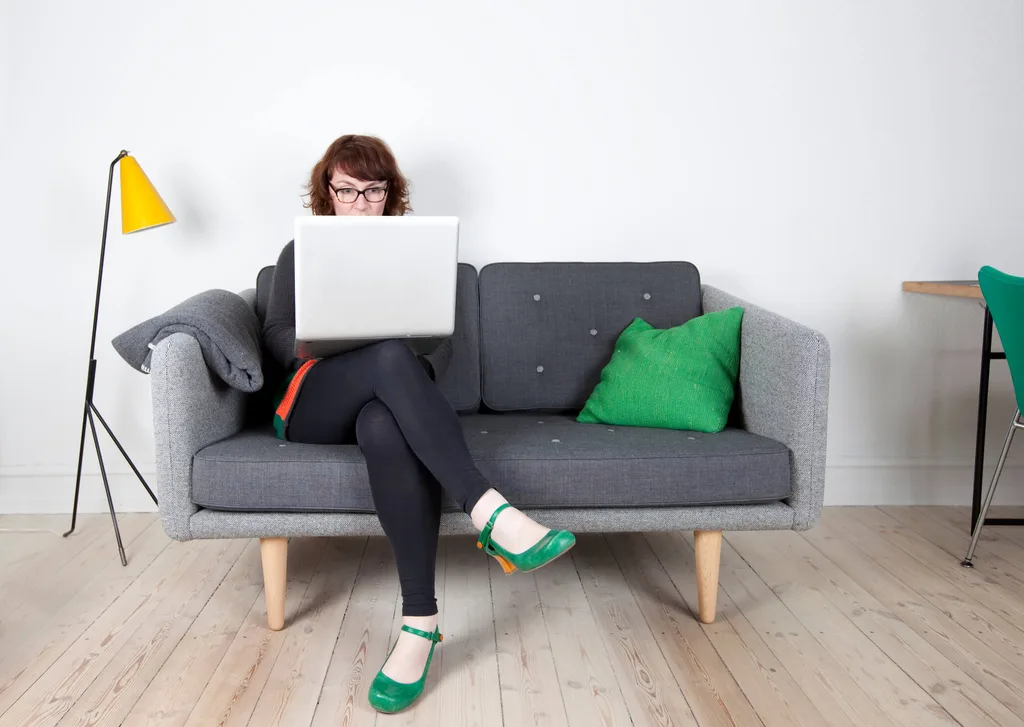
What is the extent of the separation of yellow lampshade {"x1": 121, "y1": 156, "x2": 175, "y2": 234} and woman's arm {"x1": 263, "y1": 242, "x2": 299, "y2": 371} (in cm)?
45

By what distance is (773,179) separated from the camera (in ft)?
9.41

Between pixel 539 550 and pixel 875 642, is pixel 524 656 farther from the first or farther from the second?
pixel 875 642

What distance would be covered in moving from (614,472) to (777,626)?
0.50 m

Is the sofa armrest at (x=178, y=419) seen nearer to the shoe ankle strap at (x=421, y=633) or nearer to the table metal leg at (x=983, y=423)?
the shoe ankle strap at (x=421, y=633)

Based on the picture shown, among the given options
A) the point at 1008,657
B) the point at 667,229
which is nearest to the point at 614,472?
the point at 1008,657

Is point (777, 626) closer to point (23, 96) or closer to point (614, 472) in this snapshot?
point (614, 472)

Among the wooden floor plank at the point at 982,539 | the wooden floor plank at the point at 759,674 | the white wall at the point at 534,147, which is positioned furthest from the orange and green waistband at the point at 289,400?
the wooden floor plank at the point at 982,539

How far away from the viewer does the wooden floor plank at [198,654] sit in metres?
1.61

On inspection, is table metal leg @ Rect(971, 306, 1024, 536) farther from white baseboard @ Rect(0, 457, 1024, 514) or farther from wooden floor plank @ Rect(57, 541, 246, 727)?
wooden floor plank @ Rect(57, 541, 246, 727)

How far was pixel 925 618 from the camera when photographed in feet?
6.69

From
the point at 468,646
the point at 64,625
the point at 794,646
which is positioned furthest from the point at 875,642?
the point at 64,625

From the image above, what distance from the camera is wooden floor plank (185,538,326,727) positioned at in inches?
63.3

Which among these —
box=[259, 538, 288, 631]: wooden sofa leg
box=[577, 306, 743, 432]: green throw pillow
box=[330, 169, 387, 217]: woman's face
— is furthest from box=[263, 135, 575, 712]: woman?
box=[577, 306, 743, 432]: green throw pillow

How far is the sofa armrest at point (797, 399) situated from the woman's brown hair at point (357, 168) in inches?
38.9
